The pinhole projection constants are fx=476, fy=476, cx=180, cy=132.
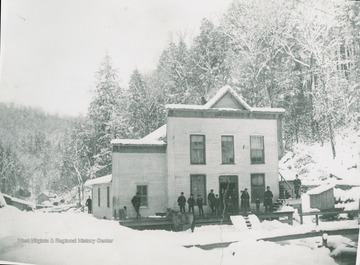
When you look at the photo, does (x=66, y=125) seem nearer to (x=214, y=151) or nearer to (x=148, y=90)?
(x=148, y=90)

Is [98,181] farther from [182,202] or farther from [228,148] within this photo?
[228,148]

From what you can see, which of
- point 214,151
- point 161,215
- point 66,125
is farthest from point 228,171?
point 66,125

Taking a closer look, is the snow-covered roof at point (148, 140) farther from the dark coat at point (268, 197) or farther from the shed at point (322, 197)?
the shed at point (322, 197)

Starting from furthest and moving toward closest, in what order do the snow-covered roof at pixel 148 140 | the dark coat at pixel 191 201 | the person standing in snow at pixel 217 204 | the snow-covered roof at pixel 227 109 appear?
the dark coat at pixel 191 201 → the snow-covered roof at pixel 148 140 → the person standing in snow at pixel 217 204 → the snow-covered roof at pixel 227 109

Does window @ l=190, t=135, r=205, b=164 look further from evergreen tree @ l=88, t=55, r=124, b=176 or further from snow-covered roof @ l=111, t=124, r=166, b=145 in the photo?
evergreen tree @ l=88, t=55, r=124, b=176

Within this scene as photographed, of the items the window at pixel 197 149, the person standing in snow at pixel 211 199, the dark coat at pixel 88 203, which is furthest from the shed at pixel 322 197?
the dark coat at pixel 88 203
